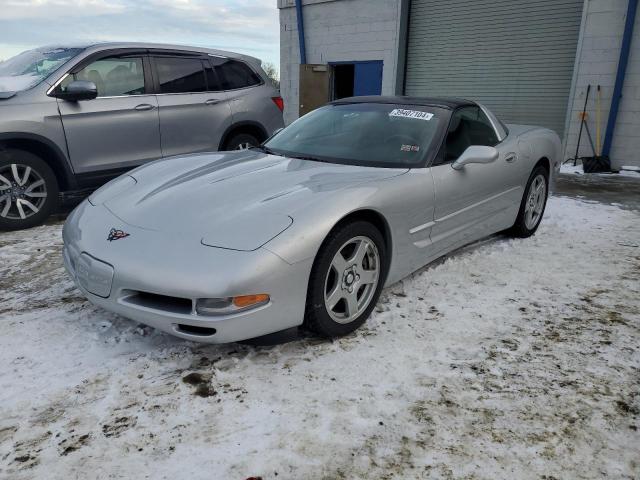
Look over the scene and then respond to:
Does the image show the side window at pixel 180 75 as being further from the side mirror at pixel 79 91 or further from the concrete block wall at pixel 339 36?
the concrete block wall at pixel 339 36

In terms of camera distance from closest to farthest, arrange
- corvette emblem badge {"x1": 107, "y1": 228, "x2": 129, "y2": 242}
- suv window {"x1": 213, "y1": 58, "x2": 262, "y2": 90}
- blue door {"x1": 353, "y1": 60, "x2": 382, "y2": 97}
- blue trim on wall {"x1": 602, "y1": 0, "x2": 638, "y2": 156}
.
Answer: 1. corvette emblem badge {"x1": 107, "y1": 228, "x2": 129, "y2": 242}
2. suv window {"x1": 213, "y1": 58, "x2": 262, "y2": 90}
3. blue trim on wall {"x1": 602, "y1": 0, "x2": 638, "y2": 156}
4. blue door {"x1": 353, "y1": 60, "x2": 382, "y2": 97}

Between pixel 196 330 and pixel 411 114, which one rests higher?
pixel 411 114

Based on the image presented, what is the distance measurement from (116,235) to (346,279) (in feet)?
4.01

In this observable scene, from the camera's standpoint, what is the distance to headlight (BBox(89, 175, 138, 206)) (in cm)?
310

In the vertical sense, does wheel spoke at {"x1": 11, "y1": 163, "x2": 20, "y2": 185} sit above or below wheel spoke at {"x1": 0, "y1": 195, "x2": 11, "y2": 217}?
above

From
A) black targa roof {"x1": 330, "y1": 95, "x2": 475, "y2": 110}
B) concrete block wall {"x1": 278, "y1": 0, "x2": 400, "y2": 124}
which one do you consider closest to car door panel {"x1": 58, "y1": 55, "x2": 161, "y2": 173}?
black targa roof {"x1": 330, "y1": 95, "x2": 475, "y2": 110}

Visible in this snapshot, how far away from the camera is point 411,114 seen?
3715 millimetres

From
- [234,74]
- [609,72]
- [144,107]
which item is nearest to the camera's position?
[144,107]

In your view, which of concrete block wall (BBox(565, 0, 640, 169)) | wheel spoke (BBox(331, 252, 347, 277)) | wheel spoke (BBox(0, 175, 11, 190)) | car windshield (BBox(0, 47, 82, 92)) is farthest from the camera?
concrete block wall (BBox(565, 0, 640, 169))

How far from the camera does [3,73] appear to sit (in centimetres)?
530

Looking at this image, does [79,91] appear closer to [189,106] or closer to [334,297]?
[189,106]

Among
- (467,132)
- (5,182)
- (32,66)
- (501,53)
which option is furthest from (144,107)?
(501,53)

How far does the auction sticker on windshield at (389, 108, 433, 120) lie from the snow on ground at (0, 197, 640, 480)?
1.26m

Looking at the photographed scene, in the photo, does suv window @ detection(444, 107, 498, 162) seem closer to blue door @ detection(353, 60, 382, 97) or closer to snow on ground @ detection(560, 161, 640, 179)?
snow on ground @ detection(560, 161, 640, 179)
